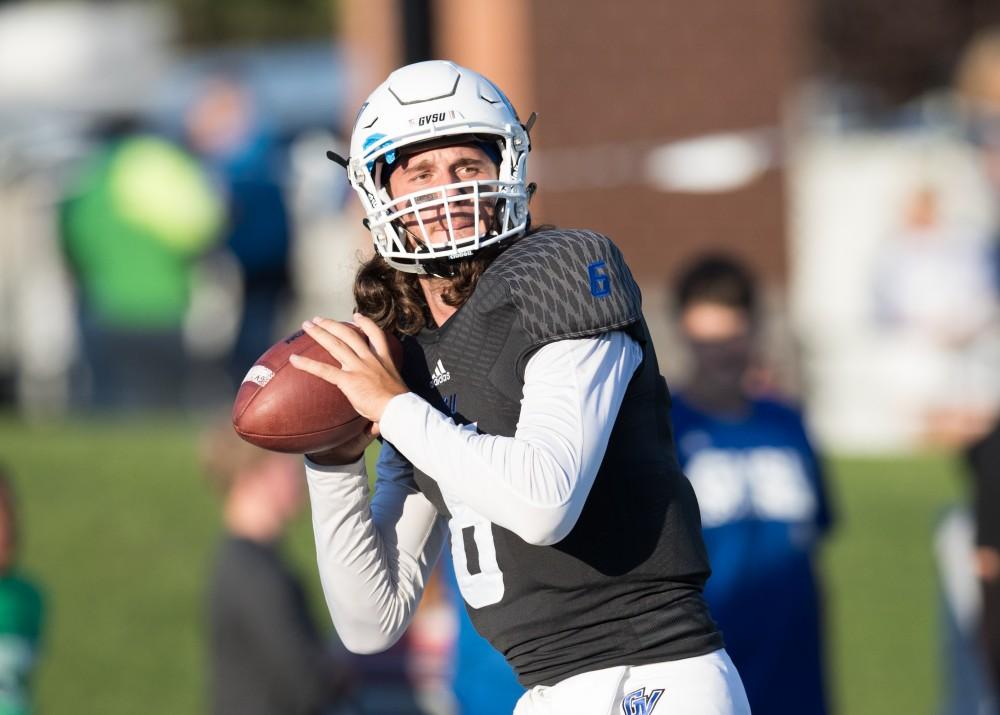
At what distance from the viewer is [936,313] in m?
11.9

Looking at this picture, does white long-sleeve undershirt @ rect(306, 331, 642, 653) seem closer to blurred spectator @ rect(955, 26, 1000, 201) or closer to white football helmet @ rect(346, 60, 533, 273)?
white football helmet @ rect(346, 60, 533, 273)

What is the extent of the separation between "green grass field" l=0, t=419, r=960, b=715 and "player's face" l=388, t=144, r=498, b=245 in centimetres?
538

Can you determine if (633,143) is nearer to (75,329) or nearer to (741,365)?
(75,329)

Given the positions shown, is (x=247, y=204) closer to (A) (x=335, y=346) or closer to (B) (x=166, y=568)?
(B) (x=166, y=568)

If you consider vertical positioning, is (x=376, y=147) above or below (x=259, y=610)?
above

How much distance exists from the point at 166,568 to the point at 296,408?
6.21m

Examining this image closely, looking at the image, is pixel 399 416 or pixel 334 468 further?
pixel 334 468

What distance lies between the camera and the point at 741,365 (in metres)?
5.53

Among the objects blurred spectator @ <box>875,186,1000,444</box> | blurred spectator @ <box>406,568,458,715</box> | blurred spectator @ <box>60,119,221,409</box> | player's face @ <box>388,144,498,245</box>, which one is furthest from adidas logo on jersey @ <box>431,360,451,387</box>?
blurred spectator @ <box>875,186,1000,444</box>

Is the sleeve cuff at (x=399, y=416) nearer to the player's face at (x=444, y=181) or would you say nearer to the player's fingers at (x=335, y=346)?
the player's fingers at (x=335, y=346)

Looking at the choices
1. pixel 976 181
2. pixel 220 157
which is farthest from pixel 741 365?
pixel 976 181

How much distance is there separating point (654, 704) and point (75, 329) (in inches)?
362

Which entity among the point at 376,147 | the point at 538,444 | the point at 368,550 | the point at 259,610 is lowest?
the point at 259,610

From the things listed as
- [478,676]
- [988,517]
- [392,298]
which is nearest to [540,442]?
[392,298]
